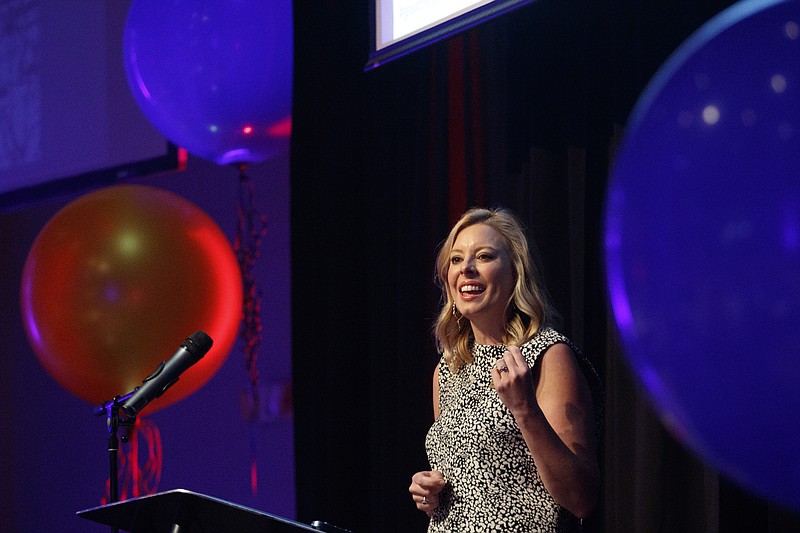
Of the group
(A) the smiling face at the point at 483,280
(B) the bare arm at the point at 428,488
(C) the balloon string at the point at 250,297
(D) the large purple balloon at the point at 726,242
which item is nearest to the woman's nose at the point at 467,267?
(A) the smiling face at the point at 483,280

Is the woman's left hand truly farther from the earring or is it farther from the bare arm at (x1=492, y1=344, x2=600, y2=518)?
the earring

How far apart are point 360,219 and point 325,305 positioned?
314mm

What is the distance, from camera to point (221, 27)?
2568 mm

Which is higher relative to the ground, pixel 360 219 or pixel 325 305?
pixel 360 219

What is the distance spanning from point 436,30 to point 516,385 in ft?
3.38

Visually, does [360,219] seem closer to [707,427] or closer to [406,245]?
[406,245]

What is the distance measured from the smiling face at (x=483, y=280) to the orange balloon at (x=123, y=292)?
100cm

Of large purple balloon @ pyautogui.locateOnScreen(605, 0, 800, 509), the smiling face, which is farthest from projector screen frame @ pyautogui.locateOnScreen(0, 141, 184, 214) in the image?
large purple balloon @ pyautogui.locateOnScreen(605, 0, 800, 509)

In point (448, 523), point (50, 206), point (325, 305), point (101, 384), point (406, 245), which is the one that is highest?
point (50, 206)

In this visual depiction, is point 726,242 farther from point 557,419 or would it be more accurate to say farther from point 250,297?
point 250,297

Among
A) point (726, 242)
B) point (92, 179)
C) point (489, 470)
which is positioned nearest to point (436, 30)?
point (489, 470)

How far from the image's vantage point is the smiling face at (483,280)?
1.81 meters

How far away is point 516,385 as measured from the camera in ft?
5.02

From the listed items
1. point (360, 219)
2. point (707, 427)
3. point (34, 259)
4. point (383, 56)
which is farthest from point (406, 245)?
point (707, 427)
